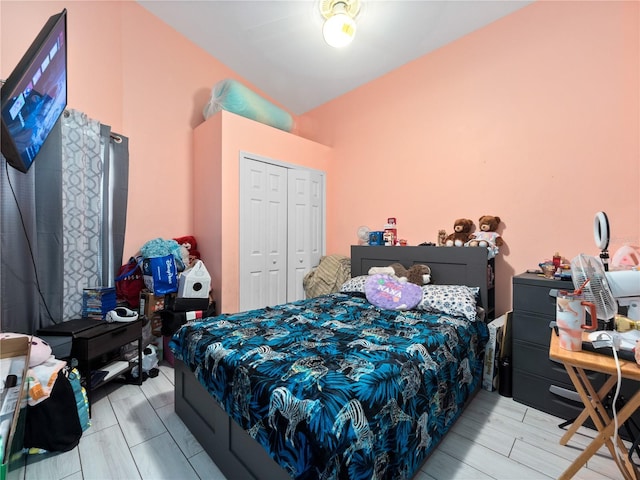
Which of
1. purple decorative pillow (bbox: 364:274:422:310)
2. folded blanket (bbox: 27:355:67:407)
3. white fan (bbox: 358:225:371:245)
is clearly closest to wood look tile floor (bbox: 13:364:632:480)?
folded blanket (bbox: 27:355:67:407)

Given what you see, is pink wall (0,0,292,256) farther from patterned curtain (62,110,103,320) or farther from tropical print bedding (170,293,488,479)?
tropical print bedding (170,293,488,479)

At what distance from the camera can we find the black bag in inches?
56.7

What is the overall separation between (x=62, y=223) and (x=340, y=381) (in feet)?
7.94

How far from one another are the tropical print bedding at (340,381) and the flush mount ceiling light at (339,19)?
2304mm

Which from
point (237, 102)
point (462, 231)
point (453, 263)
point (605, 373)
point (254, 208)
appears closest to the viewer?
point (605, 373)

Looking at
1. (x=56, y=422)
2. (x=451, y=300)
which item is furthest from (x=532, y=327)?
(x=56, y=422)

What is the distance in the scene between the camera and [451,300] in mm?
2031

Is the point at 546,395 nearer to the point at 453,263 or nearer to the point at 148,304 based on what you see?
the point at 453,263

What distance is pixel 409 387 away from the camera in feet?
3.80

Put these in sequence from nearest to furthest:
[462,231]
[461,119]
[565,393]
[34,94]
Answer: [34,94] < [565,393] < [462,231] < [461,119]

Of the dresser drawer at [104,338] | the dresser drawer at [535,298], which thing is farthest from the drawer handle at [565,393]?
the dresser drawer at [104,338]

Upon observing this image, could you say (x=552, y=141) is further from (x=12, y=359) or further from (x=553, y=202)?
(x=12, y=359)

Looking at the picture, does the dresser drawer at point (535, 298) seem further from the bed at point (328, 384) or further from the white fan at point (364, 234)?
the white fan at point (364, 234)

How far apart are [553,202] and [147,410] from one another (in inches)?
136
